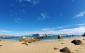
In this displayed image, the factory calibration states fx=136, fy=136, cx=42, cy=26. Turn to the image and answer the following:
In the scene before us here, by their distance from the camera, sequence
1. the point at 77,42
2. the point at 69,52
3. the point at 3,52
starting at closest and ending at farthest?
the point at 69,52 < the point at 3,52 < the point at 77,42

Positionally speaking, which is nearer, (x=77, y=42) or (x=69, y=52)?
(x=69, y=52)

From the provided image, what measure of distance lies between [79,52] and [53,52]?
8.84 feet

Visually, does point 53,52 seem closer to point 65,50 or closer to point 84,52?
point 65,50

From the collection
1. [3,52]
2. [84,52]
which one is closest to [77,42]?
[84,52]

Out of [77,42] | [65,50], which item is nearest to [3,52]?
[65,50]

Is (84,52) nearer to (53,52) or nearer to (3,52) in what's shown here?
(53,52)

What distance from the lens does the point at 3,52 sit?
47.2 ft

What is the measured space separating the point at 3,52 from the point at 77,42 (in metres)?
13.7

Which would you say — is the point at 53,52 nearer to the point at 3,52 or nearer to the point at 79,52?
the point at 79,52

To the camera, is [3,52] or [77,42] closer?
[3,52]

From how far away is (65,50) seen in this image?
46.3 feet

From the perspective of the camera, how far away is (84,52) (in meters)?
14.1

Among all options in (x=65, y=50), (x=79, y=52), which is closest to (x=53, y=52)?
(x=65, y=50)

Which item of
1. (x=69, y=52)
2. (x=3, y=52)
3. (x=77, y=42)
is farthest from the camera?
(x=77, y=42)
